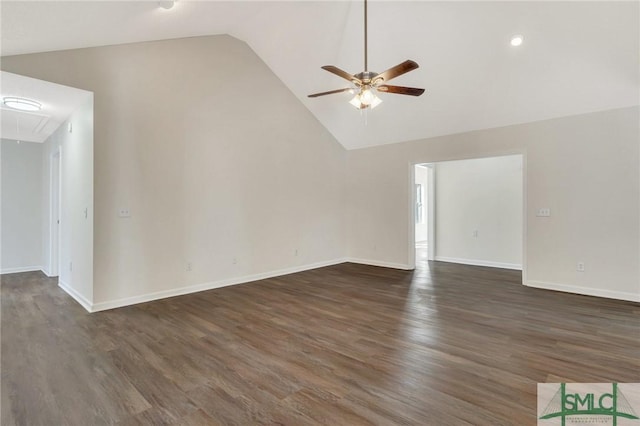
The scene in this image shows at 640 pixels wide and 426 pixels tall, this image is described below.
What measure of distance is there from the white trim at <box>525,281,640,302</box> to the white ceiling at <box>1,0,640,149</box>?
2.52 metres

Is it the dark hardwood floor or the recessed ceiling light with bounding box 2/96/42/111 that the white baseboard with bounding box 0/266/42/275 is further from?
the recessed ceiling light with bounding box 2/96/42/111

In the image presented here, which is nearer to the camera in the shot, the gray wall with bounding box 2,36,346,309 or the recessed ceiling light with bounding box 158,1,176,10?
the recessed ceiling light with bounding box 158,1,176,10

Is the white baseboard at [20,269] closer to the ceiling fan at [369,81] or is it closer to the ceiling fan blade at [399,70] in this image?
the ceiling fan at [369,81]

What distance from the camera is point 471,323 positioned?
3252 millimetres

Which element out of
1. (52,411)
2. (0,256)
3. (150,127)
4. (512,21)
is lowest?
(52,411)

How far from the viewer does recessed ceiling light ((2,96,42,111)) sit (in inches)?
144

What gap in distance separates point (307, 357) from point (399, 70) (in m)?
2.69

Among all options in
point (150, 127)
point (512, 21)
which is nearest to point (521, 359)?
point (512, 21)

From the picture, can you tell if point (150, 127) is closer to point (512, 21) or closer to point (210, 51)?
point (210, 51)

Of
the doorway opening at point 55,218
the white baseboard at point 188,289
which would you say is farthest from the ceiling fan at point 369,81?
the doorway opening at point 55,218

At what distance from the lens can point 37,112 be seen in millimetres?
4227

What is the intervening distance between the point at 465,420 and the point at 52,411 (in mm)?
2520

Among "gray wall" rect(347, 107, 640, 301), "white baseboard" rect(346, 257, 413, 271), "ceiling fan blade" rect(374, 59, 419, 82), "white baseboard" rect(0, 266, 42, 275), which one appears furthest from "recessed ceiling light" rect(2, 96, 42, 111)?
"gray wall" rect(347, 107, 640, 301)

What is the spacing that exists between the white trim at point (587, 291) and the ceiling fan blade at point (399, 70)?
158 inches
